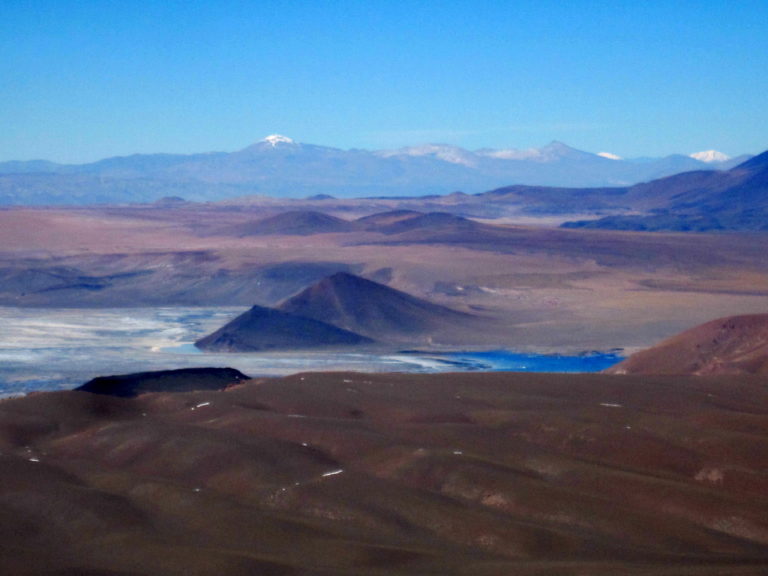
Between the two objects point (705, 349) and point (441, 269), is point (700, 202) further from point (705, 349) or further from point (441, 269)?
point (705, 349)

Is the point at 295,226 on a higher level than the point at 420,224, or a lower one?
lower

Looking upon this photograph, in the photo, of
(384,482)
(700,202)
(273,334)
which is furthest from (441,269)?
(700,202)

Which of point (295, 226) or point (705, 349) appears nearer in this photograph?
point (705, 349)

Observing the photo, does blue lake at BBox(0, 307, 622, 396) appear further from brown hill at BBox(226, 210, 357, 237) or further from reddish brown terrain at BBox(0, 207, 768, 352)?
brown hill at BBox(226, 210, 357, 237)

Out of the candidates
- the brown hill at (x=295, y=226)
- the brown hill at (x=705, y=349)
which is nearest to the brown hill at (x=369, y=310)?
the brown hill at (x=705, y=349)

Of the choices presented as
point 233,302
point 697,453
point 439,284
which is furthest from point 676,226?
point 697,453

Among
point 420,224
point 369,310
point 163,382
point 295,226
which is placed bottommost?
point 163,382

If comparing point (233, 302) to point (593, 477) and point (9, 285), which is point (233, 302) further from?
point (593, 477)

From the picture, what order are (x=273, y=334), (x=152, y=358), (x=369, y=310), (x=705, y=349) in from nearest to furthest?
1. (x=705, y=349)
2. (x=152, y=358)
3. (x=273, y=334)
4. (x=369, y=310)
